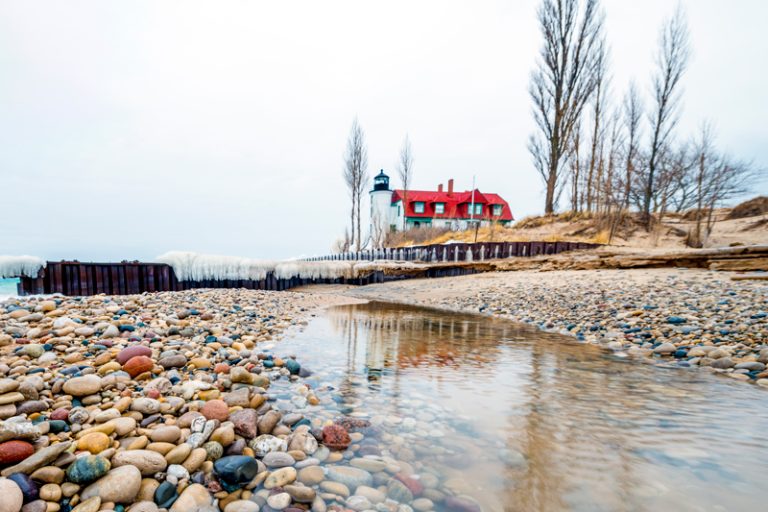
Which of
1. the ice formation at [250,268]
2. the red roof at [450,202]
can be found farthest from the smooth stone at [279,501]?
the red roof at [450,202]

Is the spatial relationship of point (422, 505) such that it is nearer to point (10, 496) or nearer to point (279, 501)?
point (279, 501)

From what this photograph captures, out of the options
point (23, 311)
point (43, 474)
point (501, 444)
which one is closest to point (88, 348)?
point (23, 311)

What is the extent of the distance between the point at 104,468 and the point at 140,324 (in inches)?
97.9

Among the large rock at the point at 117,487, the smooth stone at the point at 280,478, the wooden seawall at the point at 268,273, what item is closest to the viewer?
the large rock at the point at 117,487

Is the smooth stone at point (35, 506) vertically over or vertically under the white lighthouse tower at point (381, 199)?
under

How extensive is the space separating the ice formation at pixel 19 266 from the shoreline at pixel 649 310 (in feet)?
28.3

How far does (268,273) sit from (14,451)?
33.9 ft

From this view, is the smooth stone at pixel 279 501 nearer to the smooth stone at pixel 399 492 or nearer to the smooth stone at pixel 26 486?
the smooth stone at pixel 399 492

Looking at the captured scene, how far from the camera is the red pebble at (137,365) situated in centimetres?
227

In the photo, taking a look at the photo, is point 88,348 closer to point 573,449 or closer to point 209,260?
point 573,449

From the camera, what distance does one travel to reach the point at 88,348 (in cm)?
258

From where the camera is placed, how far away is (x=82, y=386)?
6.32 feet

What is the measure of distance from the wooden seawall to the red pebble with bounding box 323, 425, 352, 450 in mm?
8436

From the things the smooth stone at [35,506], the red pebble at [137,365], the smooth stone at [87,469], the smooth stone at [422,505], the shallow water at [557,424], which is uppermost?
the red pebble at [137,365]
